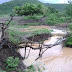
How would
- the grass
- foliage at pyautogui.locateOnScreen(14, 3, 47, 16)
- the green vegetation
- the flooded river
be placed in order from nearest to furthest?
the green vegetation → the grass → the flooded river → foliage at pyautogui.locateOnScreen(14, 3, 47, 16)

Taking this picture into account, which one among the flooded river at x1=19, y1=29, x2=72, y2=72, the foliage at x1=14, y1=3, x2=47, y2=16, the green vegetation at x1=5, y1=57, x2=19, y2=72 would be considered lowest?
the flooded river at x1=19, y1=29, x2=72, y2=72

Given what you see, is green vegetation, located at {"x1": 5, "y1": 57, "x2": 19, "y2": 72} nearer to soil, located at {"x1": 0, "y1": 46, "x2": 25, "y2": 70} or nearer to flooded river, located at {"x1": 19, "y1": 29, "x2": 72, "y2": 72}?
soil, located at {"x1": 0, "y1": 46, "x2": 25, "y2": 70}

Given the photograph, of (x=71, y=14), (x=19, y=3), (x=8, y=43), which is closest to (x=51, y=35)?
(x=8, y=43)

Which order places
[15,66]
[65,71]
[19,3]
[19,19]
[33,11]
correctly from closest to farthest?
[15,66] → [65,71] → [19,19] → [33,11] → [19,3]

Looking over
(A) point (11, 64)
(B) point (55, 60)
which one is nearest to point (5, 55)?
Answer: (A) point (11, 64)

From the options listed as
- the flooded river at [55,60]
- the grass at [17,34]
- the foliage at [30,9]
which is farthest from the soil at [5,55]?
the foliage at [30,9]

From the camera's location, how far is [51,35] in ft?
33.3

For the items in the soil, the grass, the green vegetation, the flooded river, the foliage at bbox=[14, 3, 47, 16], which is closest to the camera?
the green vegetation

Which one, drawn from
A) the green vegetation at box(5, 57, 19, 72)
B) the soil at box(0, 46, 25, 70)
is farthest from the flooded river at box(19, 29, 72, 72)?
the green vegetation at box(5, 57, 19, 72)

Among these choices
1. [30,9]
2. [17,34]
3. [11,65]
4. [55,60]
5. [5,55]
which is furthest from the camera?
[30,9]

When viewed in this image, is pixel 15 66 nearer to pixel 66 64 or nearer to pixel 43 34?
pixel 66 64

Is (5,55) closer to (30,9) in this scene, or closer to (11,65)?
(11,65)

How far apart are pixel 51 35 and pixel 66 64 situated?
4887mm

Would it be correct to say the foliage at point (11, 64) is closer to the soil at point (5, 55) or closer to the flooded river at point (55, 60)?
the soil at point (5, 55)
